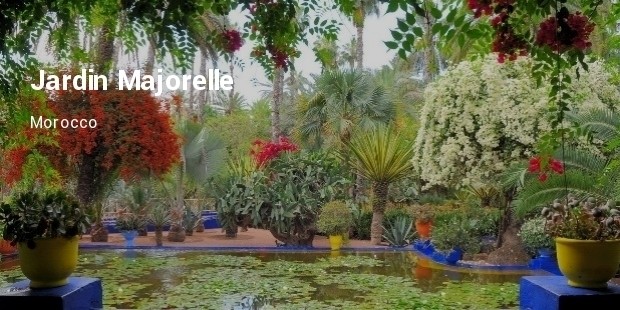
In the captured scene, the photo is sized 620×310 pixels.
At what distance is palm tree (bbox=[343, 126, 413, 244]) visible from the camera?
11.4m

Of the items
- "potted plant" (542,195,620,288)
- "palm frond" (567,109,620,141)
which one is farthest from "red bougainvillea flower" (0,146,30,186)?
"potted plant" (542,195,620,288)

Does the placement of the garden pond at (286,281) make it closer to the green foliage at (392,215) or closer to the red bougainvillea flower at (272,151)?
the green foliage at (392,215)

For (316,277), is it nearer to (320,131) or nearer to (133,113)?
(133,113)

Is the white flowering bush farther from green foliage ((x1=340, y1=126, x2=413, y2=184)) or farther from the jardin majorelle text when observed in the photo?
green foliage ((x1=340, y1=126, x2=413, y2=184))

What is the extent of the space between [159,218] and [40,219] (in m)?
8.83

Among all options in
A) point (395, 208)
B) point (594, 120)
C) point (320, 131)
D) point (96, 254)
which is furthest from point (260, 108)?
point (594, 120)

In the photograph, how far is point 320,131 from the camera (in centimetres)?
1441

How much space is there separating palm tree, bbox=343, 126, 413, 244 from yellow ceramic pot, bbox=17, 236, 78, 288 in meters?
8.39

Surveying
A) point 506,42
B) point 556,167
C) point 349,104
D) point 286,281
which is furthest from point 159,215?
point 506,42

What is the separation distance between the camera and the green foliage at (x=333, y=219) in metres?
10.9

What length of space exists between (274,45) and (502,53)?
40.6 inches

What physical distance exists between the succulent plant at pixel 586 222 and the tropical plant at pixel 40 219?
2634 mm

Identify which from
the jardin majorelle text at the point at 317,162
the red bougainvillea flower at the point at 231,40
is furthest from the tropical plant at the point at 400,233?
the red bougainvillea flower at the point at 231,40

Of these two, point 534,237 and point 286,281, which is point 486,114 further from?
point 286,281
